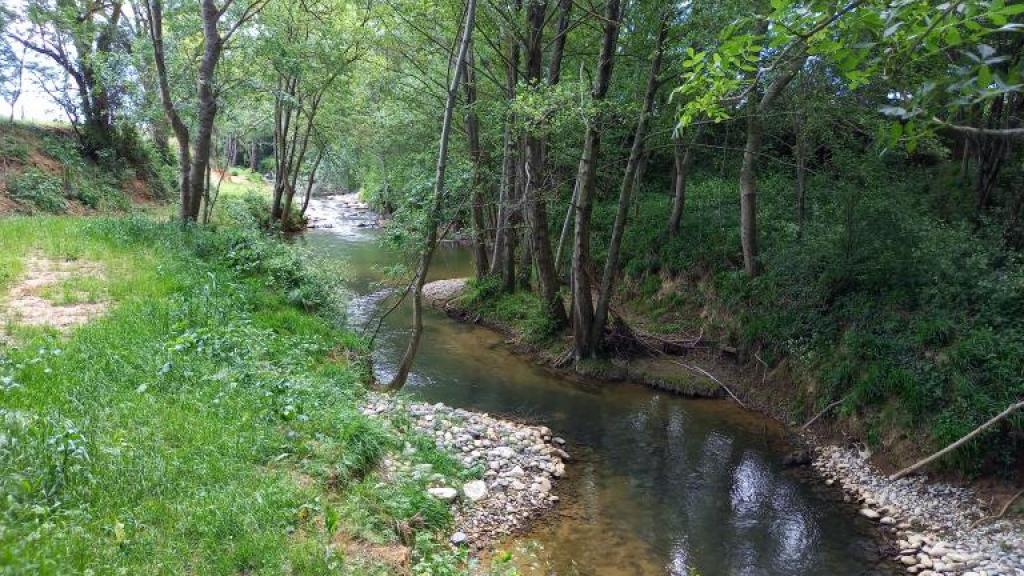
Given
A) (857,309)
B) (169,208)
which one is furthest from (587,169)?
(169,208)

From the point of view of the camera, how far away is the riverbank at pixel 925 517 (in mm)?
6301

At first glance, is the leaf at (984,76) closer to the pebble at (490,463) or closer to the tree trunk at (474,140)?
the pebble at (490,463)

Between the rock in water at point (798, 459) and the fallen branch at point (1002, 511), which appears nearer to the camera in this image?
the fallen branch at point (1002, 511)

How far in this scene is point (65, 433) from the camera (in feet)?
14.0

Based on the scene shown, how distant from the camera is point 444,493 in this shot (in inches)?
264

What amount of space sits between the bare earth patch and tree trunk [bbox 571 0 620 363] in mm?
8313

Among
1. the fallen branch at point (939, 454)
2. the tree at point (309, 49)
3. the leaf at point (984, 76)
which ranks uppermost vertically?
the tree at point (309, 49)

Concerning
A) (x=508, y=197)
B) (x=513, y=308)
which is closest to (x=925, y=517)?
(x=513, y=308)

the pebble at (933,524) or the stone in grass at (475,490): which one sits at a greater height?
the pebble at (933,524)

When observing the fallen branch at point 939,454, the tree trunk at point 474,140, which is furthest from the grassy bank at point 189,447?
the tree trunk at point 474,140

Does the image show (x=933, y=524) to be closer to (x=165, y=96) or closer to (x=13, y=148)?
(x=165, y=96)

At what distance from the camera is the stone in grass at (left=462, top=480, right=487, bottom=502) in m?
7.07

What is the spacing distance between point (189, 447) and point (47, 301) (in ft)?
15.9

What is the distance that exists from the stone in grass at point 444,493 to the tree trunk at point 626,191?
6.42 m
